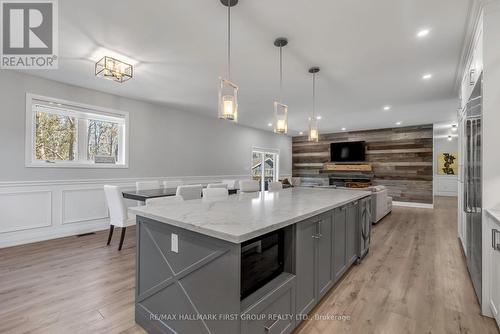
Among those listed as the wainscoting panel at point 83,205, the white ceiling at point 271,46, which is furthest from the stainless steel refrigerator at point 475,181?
the wainscoting panel at point 83,205

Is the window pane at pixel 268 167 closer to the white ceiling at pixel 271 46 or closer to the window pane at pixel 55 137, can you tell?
the white ceiling at pixel 271 46

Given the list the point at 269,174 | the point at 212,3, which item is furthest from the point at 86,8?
the point at 269,174

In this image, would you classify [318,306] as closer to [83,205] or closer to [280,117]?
[280,117]

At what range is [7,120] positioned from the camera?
11.6 ft

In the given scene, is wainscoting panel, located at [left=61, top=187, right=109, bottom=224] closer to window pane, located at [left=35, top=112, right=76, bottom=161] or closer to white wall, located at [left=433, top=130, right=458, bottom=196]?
window pane, located at [left=35, top=112, right=76, bottom=161]

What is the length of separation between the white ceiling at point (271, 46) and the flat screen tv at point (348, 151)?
3794 mm

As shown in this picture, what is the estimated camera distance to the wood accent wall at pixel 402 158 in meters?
7.42

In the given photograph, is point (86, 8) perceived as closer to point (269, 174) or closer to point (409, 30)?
point (409, 30)

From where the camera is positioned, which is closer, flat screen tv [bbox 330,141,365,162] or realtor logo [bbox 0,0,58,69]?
realtor logo [bbox 0,0,58,69]

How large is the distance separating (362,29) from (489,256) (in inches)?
93.2

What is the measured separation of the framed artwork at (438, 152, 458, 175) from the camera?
34.8 ft

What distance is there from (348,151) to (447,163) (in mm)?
5734

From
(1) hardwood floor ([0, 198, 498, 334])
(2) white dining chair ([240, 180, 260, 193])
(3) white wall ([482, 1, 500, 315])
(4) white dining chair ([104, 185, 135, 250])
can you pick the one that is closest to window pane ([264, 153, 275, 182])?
(2) white dining chair ([240, 180, 260, 193])

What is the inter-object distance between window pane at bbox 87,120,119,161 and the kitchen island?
139 inches
